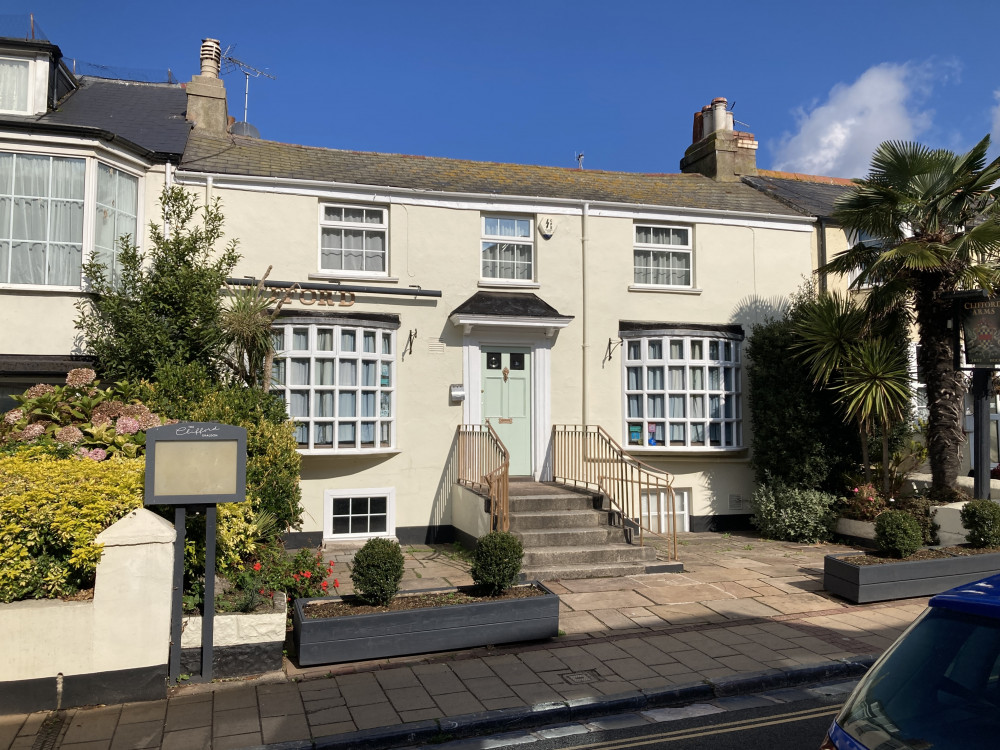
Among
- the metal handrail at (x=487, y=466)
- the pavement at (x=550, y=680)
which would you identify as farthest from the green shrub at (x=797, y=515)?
the metal handrail at (x=487, y=466)

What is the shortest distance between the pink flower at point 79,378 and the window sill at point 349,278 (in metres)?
3.77

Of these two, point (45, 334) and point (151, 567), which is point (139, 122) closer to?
point (45, 334)

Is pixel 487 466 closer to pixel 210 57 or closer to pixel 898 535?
pixel 898 535

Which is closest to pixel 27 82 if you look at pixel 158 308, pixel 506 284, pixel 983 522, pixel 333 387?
pixel 158 308

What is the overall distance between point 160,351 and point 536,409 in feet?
20.2

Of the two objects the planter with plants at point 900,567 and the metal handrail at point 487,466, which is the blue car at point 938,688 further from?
the metal handrail at point 487,466

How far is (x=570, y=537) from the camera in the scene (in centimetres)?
1018

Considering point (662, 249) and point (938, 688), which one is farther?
point (662, 249)

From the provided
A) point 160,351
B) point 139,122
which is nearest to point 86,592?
point 160,351

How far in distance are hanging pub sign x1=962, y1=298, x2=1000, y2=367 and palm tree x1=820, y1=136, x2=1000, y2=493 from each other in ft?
1.57

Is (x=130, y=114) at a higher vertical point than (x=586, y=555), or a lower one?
higher

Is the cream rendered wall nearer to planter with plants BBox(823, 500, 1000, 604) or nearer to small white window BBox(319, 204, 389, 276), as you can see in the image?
small white window BBox(319, 204, 389, 276)

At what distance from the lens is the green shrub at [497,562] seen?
7148 millimetres

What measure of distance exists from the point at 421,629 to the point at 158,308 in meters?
6.21
